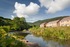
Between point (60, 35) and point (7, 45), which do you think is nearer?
point (7, 45)

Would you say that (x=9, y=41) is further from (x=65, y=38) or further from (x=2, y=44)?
(x=65, y=38)

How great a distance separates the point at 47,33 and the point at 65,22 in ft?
139

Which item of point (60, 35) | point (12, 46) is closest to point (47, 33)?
point (60, 35)

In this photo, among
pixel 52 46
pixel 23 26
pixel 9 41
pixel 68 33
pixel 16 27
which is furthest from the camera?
pixel 23 26

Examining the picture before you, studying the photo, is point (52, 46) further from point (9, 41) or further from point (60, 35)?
point (60, 35)

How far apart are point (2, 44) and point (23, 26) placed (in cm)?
12335

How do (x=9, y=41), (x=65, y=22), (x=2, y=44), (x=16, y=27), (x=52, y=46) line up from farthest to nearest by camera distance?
(x=16, y=27) → (x=65, y=22) → (x=52, y=46) → (x=9, y=41) → (x=2, y=44)

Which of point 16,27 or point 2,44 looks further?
point 16,27

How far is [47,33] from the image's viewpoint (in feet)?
168

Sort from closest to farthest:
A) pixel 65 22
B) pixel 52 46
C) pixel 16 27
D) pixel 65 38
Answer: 1. pixel 52 46
2. pixel 65 38
3. pixel 65 22
4. pixel 16 27

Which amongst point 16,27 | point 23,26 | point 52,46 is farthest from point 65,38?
point 23,26

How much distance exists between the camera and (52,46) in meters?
29.3

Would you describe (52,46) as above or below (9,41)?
below

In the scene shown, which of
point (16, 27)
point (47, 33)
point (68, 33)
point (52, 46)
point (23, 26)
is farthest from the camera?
point (23, 26)
